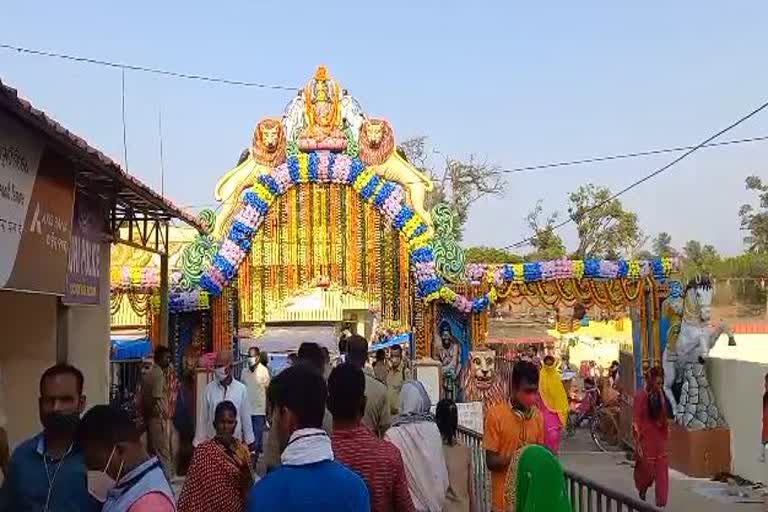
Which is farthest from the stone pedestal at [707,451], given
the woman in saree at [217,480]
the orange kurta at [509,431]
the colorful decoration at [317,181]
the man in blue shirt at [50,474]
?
the man in blue shirt at [50,474]

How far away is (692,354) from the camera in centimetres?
1547

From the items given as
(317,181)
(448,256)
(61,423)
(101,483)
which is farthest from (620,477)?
(101,483)

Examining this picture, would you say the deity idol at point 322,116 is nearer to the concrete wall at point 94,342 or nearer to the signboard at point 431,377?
the signboard at point 431,377

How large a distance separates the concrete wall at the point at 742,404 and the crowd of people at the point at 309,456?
6.97 metres

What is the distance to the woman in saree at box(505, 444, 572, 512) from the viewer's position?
534 cm

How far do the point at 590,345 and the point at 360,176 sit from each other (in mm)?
17001

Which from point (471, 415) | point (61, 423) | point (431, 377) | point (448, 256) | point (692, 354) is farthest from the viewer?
point (448, 256)

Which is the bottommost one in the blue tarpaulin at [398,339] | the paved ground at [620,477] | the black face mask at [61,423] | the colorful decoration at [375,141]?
the paved ground at [620,477]

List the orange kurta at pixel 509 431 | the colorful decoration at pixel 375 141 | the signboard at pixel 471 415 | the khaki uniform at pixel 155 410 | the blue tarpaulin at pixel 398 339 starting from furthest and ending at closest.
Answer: the colorful decoration at pixel 375 141
the blue tarpaulin at pixel 398 339
the signboard at pixel 471 415
the khaki uniform at pixel 155 410
the orange kurta at pixel 509 431

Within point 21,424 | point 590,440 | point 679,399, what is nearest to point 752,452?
point 679,399

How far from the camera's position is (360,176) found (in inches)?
853

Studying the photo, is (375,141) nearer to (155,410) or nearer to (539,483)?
(155,410)

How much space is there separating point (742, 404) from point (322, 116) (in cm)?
1101

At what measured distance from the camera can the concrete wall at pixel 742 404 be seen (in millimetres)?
13469
